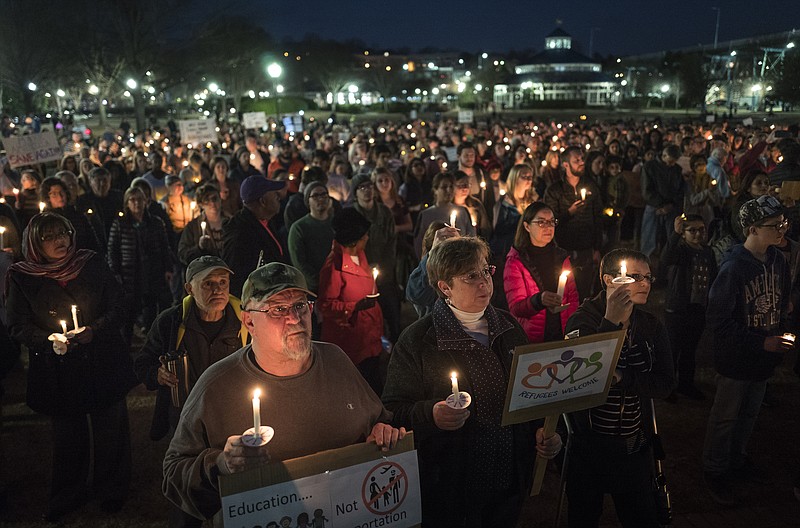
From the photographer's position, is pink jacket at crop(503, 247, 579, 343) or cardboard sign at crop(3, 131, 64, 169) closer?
pink jacket at crop(503, 247, 579, 343)

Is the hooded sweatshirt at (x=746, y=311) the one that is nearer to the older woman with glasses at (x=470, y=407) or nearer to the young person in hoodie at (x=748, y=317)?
the young person in hoodie at (x=748, y=317)

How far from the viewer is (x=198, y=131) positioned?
1547 cm

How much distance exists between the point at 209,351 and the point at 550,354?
2121 millimetres

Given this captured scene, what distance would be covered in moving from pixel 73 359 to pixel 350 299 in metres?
2.00

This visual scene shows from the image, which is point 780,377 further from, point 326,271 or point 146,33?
point 146,33

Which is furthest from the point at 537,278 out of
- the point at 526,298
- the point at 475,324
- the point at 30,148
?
the point at 30,148

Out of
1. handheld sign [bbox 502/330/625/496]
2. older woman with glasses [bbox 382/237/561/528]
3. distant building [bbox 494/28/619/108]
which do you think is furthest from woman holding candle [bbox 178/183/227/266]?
distant building [bbox 494/28/619/108]

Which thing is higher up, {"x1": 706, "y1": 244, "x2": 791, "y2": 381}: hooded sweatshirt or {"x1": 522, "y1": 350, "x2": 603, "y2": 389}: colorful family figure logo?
{"x1": 522, "y1": 350, "x2": 603, "y2": 389}: colorful family figure logo

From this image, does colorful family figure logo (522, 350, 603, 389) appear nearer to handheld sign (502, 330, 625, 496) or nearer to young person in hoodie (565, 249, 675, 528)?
handheld sign (502, 330, 625, 496)

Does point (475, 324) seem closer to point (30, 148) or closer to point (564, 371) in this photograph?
point (564, 371)

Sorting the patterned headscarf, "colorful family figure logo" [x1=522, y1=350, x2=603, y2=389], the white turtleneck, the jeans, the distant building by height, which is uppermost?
the distant building

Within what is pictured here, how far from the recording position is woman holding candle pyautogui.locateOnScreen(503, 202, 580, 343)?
14.9ft

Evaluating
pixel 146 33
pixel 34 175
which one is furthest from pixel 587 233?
pixel 146 33

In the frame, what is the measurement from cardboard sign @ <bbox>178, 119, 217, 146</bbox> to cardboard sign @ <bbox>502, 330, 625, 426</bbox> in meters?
14.1
